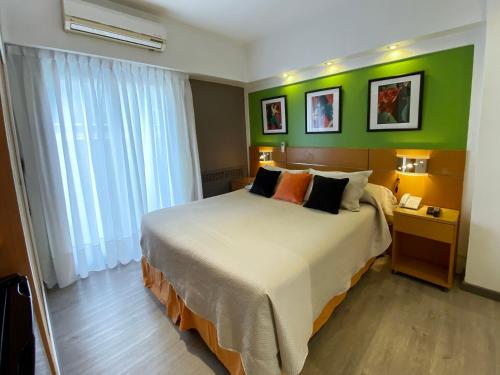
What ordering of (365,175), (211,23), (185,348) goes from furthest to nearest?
(211,23) < (365,175) < (185,348)

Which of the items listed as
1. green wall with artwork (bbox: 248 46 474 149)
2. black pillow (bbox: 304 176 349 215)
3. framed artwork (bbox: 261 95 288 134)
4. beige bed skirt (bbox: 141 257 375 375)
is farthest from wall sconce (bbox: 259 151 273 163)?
beige bed skirt (bbox: 141 257 375 375)

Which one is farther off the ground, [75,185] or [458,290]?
[75,185]

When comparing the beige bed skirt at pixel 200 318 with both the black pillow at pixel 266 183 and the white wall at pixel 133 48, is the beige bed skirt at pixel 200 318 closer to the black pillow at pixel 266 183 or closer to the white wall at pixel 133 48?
the black pillow at pixel 266 183

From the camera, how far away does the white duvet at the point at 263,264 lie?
4.07 ft

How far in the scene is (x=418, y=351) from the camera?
1591 mm

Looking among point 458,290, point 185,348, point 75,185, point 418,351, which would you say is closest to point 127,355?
point 185,348

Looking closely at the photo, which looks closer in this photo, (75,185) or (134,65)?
(75,185)

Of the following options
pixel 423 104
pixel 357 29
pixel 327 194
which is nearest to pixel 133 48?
pixel 357 29

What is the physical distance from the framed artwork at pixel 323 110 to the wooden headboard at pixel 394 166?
28cm

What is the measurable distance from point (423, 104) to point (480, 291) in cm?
179

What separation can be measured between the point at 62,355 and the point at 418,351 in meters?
2.41

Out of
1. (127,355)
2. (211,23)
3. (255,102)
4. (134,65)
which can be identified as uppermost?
(211,23)

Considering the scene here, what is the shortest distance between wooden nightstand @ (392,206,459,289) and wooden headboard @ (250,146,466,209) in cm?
17

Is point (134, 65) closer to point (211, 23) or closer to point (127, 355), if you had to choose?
point (211, 23)
